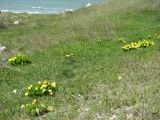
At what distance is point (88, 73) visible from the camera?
16.8m

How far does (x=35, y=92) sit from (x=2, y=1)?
95.1 meters

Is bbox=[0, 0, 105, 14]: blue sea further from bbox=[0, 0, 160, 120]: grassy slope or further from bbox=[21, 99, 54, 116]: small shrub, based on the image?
bbox=[21, 99, 54, 116]: small shrub

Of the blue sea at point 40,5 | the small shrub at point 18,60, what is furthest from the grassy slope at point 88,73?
the blue sea at point 40,5

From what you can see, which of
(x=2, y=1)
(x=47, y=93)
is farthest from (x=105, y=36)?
(x=2, y=1)

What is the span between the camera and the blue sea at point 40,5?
90812mm

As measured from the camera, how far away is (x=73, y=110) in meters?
12.6

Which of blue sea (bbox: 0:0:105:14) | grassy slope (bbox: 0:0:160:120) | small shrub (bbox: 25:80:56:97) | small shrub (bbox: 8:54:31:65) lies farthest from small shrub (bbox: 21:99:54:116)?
blue sea (bbox: 0:0:105:14)

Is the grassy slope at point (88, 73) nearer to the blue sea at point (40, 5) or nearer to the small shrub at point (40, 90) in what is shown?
the small shrub at point (40, 90)

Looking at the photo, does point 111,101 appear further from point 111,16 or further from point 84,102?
point 111,16

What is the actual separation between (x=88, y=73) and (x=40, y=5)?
8365 centimetres

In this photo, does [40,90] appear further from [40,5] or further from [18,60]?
[40,5]

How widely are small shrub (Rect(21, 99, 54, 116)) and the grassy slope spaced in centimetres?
23

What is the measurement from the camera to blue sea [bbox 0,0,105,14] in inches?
3575

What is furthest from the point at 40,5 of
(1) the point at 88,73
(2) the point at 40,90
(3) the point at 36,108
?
(3) the point at 36,108
